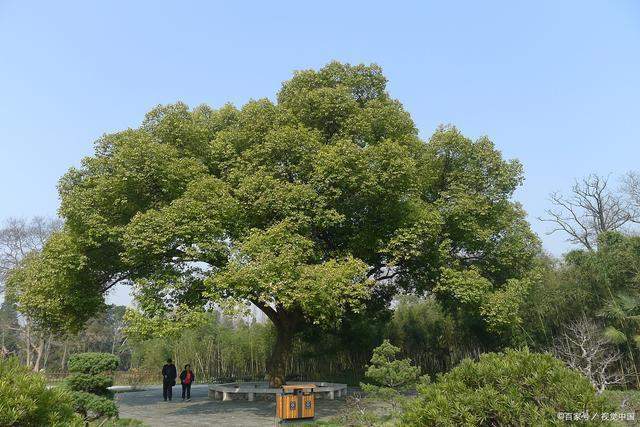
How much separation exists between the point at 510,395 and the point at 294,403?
7147mm

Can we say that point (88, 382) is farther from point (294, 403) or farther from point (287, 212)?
point (287, 212)

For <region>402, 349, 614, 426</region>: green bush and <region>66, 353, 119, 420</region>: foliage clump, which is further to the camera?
<region>66, 353, 119, 420</region>: foliage clump

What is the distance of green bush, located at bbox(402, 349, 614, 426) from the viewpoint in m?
4.28

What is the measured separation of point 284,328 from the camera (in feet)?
51.8

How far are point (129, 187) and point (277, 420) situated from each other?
6627mm

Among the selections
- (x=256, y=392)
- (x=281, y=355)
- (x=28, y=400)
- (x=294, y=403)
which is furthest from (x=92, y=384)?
(x=281, y=355)

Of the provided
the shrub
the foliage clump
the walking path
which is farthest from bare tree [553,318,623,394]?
the foliage clump

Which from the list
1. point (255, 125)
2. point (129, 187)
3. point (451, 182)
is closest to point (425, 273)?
point (451, 182)

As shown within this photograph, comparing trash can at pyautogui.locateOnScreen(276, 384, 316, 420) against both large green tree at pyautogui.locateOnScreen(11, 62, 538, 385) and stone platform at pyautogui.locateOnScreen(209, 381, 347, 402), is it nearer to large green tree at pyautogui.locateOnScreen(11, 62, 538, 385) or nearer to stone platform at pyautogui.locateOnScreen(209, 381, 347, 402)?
large green tree at pyautogui.locateOnScreen(11, 62, 538, 385)

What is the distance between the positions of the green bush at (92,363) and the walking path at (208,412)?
8.15ft

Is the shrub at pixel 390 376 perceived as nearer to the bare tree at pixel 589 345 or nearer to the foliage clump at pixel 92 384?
the foliage clump at pixel 92 384

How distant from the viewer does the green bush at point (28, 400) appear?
418 centimetres

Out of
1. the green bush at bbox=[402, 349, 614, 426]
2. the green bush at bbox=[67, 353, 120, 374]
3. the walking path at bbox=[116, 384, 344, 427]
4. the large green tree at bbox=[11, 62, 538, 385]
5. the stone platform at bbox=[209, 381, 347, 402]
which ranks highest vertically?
the large green tree at bbox=[11, 62, 538, 385]

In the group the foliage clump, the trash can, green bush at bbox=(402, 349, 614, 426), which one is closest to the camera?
green bush at bbox=(402, 349, 614, 426)
